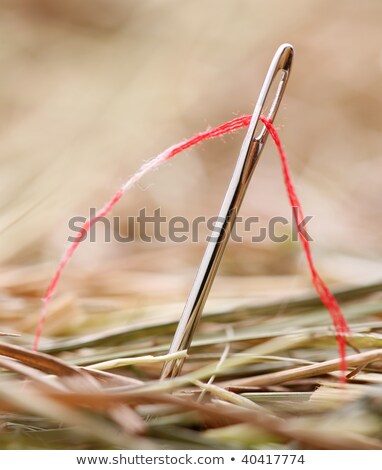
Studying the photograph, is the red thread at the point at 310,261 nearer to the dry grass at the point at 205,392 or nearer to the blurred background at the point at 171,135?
the dry grass at the point at 205,392

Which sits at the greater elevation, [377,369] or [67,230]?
[67,230]

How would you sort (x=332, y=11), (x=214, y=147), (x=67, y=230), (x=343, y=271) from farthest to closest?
(x=332, y=11)
(x=214, y=147)
(x=67, y=230)
(x=343, y=271)

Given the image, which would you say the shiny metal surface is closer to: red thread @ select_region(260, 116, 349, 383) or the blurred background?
red thread @ select_region(260, 116, 349, 383)

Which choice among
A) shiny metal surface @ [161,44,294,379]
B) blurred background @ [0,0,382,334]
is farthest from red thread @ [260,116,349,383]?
blurred background @ [0,0,382,334]

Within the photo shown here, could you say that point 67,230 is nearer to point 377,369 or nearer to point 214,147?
point 214,147

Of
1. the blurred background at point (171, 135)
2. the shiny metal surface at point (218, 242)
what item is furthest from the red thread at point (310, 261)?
the blurred background at point (171, 135)

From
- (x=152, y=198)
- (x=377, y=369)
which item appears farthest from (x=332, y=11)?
(x=377, y=369)

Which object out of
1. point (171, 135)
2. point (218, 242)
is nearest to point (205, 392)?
point (218, 242)

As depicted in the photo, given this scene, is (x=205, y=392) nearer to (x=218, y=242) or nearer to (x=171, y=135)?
(x=218, y=242)

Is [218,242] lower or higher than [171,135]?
lower
